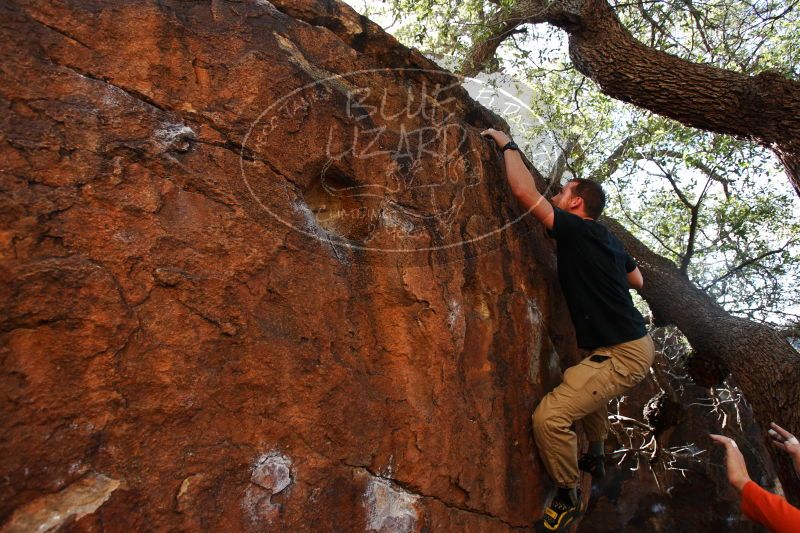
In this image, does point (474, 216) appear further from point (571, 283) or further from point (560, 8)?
point (560, 8)

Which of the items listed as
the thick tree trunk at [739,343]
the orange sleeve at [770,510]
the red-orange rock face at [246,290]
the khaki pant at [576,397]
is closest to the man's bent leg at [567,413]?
the khaki pant at [576,397]

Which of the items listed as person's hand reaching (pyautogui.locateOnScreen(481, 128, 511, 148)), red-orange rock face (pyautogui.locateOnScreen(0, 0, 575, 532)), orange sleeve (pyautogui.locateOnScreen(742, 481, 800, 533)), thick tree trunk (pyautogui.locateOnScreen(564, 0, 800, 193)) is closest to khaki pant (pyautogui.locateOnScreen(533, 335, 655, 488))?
red-orange rock face (pyautogui.locateOnScreen(0, 0, 575, 532))

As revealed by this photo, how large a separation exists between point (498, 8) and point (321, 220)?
18.3ft

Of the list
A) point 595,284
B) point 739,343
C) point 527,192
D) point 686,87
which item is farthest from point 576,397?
point 686,87

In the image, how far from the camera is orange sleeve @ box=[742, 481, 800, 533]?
2416mm

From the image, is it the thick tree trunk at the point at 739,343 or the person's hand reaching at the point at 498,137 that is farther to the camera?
the thick tree trunk at the point at 739,343

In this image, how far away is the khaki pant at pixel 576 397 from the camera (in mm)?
3312

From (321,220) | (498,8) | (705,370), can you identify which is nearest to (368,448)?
(321,220)

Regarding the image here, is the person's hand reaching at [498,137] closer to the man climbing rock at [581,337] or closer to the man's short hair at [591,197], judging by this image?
the man climbing rock at [581,337]

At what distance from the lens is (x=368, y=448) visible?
269 centimetres

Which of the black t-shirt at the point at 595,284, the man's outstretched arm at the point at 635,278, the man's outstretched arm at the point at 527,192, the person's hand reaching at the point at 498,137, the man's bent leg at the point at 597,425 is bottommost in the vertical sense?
the man's bent leg at the point at 597,425

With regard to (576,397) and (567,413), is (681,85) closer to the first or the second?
(576,397)

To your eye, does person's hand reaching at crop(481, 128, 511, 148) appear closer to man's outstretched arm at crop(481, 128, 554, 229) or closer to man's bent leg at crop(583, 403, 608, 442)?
man's outstretched arm at crop(481, 128, 554, 229)

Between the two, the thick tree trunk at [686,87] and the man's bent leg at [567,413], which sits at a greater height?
the thick tree trunk at [686,87]
